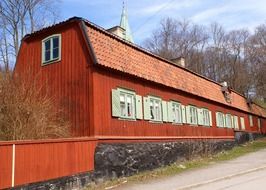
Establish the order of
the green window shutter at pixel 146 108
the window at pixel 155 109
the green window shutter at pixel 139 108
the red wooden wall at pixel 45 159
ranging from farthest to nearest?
the window at pixel 155 109 < the green window shutter at pixel 146 108 < the green window shutter at pixel 139 108 < the red wooden wall at pixel 45 159

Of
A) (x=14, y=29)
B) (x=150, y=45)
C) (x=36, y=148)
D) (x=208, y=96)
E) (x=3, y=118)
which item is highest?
(x=150, y=45)

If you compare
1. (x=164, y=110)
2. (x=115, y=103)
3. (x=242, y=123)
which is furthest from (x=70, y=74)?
(x=242, y=123)

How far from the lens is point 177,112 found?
2444 cm

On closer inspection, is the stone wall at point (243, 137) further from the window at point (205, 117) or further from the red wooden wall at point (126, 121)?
the red wooden wall at point (126, 121)

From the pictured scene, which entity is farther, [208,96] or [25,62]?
[208,96]

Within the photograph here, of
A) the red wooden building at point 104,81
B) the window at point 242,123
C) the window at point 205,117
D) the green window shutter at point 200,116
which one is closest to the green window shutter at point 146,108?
the red wooden building at point 104,81

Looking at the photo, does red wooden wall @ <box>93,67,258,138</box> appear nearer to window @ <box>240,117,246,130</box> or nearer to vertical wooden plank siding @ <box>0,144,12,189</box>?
vertical wooden plank siding @ <box>0,144,12,189</box>

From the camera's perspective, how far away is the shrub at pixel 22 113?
1403 cm

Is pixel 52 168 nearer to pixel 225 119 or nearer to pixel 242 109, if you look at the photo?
pixel 225 119

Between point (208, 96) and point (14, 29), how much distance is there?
17503mm

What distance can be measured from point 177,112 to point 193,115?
2797mm

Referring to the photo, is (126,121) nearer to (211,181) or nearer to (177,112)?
(211,181)

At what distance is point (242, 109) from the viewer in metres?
40.1

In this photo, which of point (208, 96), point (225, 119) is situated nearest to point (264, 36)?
point (225, 119)
